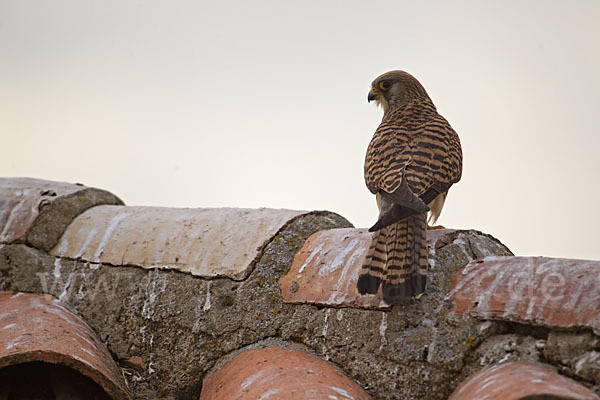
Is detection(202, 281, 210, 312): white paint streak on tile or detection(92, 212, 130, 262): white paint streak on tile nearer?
detection(202, 281, 210, 312): white paint streak on tile

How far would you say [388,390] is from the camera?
202cm

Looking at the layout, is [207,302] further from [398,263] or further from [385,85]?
[385,85]

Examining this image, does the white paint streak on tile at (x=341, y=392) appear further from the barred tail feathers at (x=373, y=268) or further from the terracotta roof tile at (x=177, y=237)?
the terracotta roof tile at (x=177, y=237)

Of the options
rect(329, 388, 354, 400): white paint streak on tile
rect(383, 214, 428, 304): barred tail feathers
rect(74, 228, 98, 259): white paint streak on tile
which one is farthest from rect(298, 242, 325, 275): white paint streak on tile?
rect(74, 228, 98, 259): white paint streak on tile

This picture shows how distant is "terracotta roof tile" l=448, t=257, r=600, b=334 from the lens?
1.73 metres

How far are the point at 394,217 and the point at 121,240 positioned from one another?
1.39 meters

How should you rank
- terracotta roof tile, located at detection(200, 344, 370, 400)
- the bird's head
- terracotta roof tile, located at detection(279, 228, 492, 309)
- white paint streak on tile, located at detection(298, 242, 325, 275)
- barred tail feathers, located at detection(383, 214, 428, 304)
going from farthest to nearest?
1. the bird's head
2. white paint streak on tile, located at detection(298, 242, 325, 275)
3. terracotta roof tile, located at detection(279, 228, 492, 309)
4. barred tail feathers, located at detection(383, 214, 428, 304)
5. terracotta roof tile, located at detection(200, 344, 370, 400)

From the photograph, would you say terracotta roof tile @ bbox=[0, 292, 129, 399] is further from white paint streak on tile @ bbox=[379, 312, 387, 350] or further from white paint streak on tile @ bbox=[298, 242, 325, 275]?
white paint streak on tile @ bbox=[379, 312, 387, 350]

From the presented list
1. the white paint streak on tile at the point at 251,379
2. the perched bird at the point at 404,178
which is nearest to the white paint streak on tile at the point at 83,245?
the white paint streak on tile at the point at 251,379

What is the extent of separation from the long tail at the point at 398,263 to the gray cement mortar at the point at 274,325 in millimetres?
88

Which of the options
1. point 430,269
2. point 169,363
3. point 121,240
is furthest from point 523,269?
point 121,240

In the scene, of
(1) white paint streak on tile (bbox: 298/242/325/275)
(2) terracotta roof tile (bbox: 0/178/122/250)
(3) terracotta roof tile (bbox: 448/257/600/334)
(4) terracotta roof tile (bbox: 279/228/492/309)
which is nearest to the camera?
(3) terracotta roof tile (bbox: 448/257/600/334)

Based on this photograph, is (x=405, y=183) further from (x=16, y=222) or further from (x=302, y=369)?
(x=16, y=222)

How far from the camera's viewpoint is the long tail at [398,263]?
2.03m
